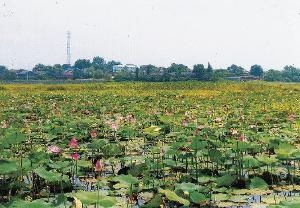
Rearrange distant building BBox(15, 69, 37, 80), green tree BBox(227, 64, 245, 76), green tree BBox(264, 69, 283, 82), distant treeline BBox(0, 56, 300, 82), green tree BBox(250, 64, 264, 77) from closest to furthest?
distant treeline BBox(0, 56, 300, 82), distant building BBox(15, 69, 37, 80), green tree BBox(264, 69, 283, 82), green tree BBox(227, 64, 245, 76), green tree BBox(250, 64, 264, 77)

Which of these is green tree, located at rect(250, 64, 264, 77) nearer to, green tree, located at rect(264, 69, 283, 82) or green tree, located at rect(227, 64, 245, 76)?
green tree, located at rect(227, 64, 245, 76)

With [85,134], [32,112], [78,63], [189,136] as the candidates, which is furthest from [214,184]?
[78,63]

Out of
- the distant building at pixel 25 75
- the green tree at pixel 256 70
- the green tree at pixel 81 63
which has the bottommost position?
the distant building at pixel 25 75

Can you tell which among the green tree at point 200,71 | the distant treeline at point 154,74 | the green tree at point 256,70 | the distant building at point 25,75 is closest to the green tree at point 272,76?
the distant treeline at point 154,74

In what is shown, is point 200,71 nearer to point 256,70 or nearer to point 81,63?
point 256,70

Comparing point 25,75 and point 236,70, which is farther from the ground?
point 236,70

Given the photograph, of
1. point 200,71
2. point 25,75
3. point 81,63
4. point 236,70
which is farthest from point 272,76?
point 81,63

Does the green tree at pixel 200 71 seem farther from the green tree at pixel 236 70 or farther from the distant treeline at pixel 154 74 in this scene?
the green tree at pixel 236 70

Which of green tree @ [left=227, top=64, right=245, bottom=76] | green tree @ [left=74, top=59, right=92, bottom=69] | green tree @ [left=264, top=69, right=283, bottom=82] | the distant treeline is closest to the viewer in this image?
the distant treeline

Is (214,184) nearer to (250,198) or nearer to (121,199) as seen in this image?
(250,198)

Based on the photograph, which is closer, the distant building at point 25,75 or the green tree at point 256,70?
the distant building at point 25,75

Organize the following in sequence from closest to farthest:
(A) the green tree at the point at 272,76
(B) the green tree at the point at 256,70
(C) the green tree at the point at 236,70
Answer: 1. (A) the green tree at the point at 272,76
2. (C) the green tree at the point at 236,70
3. (B) the green tree at the point at 256,70

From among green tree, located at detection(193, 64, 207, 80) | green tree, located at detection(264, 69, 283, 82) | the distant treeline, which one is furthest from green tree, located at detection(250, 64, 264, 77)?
green tree, located at detection(193, 64, 207, 80)

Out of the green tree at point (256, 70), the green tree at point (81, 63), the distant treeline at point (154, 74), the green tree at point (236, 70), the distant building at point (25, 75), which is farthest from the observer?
the green tree at point (81, 63)
